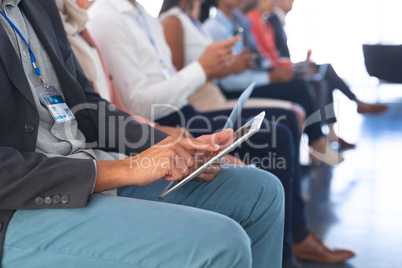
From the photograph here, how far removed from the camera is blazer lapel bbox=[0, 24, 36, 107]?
3.27 feet

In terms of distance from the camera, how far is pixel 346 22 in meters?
7.75

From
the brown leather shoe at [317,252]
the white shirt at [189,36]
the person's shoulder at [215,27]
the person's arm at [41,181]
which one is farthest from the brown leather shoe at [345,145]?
the person's arm at [41,181]

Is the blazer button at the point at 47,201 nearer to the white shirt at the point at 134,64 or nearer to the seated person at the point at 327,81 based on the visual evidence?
the white shirt at the point at 134,64

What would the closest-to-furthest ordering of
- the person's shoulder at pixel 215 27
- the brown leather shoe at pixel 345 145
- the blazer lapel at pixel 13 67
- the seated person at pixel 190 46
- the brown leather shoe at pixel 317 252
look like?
the blazer lapel at pixel 13 67 → the brown leather shoe at pixel 317 252 → the seated person at pixel 190 46 → the person's shoulder at pixel 215 27 → the brown leather shoe at pixel 345 145

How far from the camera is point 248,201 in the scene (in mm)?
1203

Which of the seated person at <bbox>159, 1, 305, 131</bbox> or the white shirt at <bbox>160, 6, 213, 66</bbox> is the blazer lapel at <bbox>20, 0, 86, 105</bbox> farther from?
the white shirt at <bbox>160, 6, 213, 66</bbox>

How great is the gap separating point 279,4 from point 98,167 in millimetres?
4683

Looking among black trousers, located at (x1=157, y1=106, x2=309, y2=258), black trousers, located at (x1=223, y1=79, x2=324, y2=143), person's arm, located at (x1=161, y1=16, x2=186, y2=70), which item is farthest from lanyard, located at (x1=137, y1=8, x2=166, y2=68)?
black trousers, located at (x1=223, y1=79, x2=324, y2=143)

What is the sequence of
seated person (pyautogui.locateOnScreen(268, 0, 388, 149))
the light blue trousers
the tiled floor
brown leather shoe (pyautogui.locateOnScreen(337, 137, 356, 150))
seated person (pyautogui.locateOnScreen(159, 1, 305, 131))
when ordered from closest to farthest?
the light blue trousers, the tiled floor, seated person (pyautogui.locateOnScreen(159, 1, 305, 131)), seated person (pyautogui.locateOnScreen(268, 0, 388, 149)), brown leather shoe (pyautogui.locateOnScreen(337, 137, 356, 150))

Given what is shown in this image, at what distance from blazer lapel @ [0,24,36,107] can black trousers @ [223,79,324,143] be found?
2.31m

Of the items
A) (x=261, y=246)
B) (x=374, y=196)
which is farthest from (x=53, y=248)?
(x=374, y=196)

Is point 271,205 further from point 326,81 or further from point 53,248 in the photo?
point 326,81

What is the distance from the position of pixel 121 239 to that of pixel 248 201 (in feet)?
1.35

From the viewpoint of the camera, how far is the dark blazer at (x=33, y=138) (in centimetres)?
92
